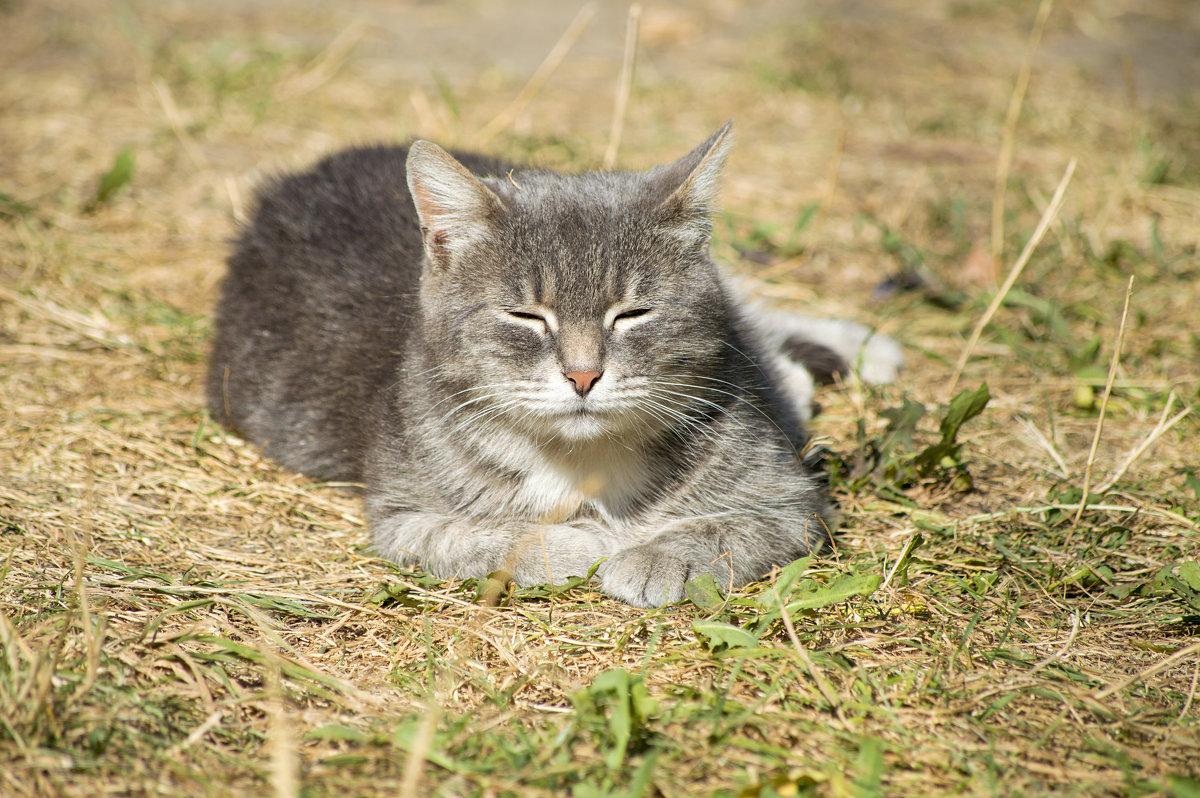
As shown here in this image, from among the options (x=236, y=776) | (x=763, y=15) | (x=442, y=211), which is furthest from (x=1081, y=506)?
(x=763, y=15)

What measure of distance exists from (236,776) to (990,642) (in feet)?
5.78

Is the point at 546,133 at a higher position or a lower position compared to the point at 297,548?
higher

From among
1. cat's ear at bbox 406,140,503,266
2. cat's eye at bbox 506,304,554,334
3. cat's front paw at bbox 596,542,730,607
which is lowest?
cat's front paw at bbox 596,542,730,607

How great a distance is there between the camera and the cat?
7.88 ft

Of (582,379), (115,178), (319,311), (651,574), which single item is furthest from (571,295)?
(115,178)

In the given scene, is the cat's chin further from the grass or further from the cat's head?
the grass

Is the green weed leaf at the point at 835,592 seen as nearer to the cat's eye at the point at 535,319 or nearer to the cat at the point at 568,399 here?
the cat at the point at 568,399

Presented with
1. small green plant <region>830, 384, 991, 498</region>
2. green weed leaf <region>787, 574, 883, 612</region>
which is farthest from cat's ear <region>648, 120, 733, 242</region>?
green weed leaf <region>787, 574, 883, 612</region>

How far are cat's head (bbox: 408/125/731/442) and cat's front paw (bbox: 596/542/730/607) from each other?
36 cm

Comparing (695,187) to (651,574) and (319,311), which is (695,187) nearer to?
(651,574)

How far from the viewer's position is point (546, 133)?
19.0ft

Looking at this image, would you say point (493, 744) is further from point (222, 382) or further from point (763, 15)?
point (763, 15)

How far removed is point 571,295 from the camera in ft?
7.82

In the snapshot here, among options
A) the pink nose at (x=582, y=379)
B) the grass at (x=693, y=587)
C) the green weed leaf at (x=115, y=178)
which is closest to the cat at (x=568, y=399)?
the pink nose at (x=582, y=379)
